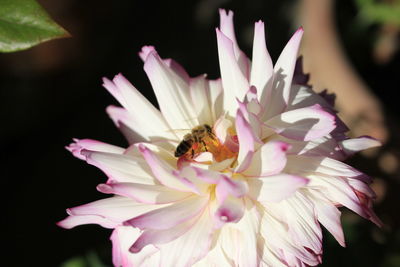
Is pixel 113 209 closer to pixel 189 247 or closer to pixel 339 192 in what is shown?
pixel 189 247

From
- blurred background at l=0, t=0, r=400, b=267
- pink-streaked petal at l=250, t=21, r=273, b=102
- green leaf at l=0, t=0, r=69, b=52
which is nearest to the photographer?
green leaf at l=0, t=0, r=69, b=52

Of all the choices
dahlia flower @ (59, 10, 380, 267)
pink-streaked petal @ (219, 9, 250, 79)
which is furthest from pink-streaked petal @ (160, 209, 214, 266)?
pink-streaked petal @ (219, 9, 250, 79)

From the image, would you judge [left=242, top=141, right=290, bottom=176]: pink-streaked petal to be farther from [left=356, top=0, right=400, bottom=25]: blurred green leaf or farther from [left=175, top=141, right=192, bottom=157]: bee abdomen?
[left=356, top=0, right=400, bottom=25]: blurred green leaf

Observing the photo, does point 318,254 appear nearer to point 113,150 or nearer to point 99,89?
point 113,150

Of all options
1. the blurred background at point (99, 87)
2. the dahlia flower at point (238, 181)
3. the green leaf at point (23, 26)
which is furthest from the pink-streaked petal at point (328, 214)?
the blurred background at point (99, 87)

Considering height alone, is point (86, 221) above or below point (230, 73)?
below

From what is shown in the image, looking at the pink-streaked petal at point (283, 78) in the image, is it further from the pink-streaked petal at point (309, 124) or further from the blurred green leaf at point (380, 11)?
the blurred green leaf at point (380, 11)

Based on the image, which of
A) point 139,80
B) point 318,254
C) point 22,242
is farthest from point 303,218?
point 139,80

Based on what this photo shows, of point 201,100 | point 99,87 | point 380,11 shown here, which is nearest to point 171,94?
point 201,100
